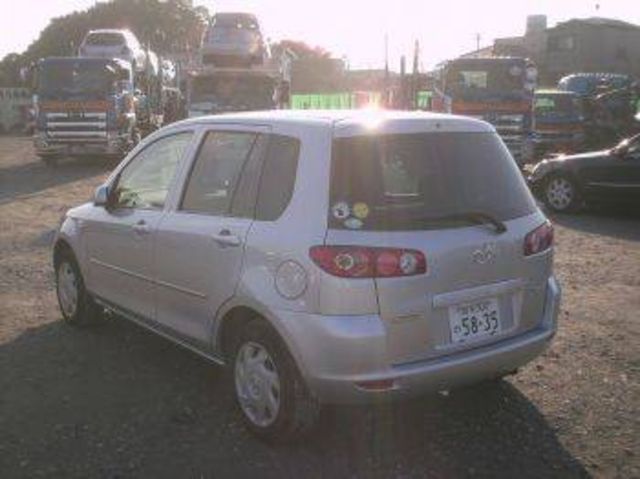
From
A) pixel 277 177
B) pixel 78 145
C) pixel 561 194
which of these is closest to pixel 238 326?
pixel 277 177

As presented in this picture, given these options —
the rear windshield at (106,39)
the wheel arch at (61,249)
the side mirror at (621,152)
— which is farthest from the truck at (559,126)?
the wheel arch at (61,249)

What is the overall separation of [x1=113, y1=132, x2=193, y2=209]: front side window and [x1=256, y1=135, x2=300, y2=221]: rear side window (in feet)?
3.07

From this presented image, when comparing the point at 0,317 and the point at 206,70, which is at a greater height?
the point at 206,70

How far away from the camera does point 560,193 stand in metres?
13.1

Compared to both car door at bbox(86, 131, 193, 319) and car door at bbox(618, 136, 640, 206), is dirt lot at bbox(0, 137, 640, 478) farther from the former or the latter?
car door at bbox(618, 136, 640, 206)

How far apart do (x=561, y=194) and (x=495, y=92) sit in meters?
6.12

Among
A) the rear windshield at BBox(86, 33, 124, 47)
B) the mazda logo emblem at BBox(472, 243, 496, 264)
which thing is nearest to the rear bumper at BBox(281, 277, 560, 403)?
the mazda logo emblem at BBox(472, 243, 496, 264)

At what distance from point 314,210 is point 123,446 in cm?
165

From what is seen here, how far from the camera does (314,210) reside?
13.3ft

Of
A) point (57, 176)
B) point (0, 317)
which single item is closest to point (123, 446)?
point (0, 317)

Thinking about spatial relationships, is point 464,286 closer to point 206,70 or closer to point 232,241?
point 232,241

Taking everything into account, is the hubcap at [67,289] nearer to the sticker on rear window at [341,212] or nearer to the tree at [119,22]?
the sticker on rear window at [341,212]

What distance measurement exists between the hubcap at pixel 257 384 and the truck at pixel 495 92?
14802mm

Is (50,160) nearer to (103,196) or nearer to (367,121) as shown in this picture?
(103,196)
